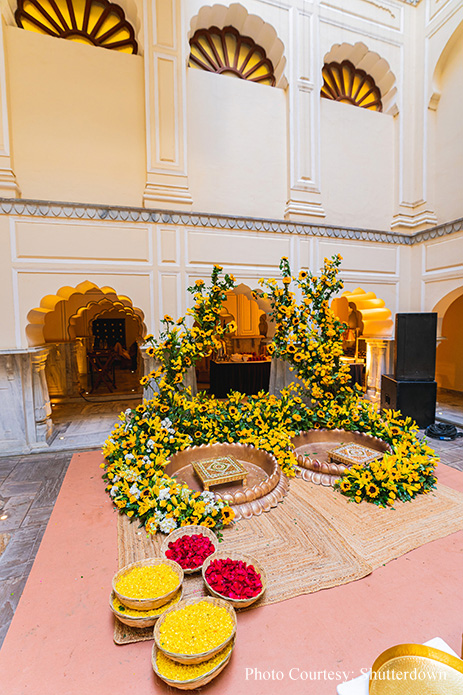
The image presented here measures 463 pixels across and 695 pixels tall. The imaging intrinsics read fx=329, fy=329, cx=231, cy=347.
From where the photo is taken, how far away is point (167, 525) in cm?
270

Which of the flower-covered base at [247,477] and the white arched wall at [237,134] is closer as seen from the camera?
the flower-covered base at [247,477]

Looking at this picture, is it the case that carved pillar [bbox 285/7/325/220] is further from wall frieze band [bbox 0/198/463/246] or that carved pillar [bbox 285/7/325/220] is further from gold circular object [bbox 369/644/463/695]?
gold circular object [bbox 369/644/463/695]

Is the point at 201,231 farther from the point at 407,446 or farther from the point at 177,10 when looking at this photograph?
the point at 407,446

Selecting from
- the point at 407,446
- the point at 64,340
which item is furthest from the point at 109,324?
the point at 407,446

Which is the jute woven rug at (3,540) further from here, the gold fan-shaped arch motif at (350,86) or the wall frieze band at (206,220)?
the gold fan-shaped arch motif at (350,86)

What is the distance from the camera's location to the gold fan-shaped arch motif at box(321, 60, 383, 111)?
6.62 m

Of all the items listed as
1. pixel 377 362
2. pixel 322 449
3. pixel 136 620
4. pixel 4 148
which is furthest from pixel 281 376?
pixel 4 148

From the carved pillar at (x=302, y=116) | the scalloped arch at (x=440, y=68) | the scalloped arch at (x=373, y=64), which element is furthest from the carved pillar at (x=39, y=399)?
the scalloped arch at (x=440, y=68)

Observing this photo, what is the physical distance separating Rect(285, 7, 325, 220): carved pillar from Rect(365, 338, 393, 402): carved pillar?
9.94 ft

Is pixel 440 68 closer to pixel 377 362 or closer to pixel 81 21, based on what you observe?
pixel 377 362

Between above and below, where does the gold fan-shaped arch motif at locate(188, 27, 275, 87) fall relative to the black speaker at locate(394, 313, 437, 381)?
above

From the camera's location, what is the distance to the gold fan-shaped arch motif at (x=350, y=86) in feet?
21.7

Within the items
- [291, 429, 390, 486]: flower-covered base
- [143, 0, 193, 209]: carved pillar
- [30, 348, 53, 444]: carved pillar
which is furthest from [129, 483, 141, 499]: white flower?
[143, 0, 193, 209]: carved pillar

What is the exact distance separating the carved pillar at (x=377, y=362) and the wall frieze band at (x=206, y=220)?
81.7 inches
